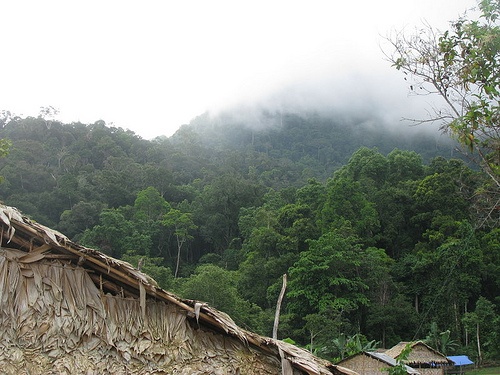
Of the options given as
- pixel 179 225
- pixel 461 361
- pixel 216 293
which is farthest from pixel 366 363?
pixel 179 225

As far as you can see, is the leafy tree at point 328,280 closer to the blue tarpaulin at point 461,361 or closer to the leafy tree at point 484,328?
the leafy tree at point 484,328

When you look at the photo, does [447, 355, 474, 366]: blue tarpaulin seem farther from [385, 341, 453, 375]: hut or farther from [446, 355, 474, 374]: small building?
[385, 341, 453, 375]: hut

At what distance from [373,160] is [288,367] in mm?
28679

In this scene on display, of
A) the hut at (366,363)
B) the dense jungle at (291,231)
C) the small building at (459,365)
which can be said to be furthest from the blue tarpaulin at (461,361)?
the hut at (366,363)

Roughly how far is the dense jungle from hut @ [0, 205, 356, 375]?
8.23 m

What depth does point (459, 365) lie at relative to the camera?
685 inches

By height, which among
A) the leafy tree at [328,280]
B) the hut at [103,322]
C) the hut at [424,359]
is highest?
the hut at [103,322]

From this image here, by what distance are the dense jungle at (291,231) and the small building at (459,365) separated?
1.53 meters

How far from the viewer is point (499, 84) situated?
14.8 feet

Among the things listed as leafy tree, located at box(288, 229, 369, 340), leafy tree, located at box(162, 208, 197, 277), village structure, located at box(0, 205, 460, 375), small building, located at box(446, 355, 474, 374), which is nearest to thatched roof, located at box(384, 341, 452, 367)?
small building, located at box(446, 355, 474, 374)

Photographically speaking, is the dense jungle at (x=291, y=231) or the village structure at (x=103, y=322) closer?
the village structure at (x=103, y=322)

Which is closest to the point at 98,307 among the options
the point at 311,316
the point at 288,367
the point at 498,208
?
the point at 288,367

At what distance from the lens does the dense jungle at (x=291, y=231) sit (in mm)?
20172

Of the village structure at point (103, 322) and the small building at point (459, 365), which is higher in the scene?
the village structure at point (103, 322)
